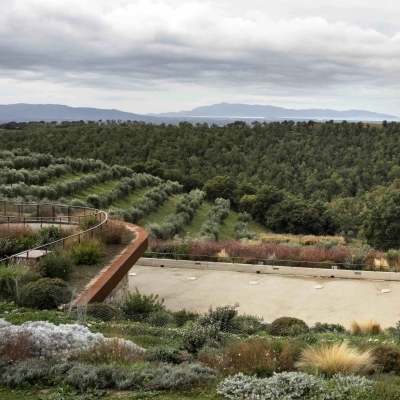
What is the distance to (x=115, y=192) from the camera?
3531cm

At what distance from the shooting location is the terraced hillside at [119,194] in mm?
29797

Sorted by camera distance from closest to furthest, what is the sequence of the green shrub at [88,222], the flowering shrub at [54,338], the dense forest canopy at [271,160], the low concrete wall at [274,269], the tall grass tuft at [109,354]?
the tall grass tuft at [109,354]
the flowering shrub at [54,338]
the green shrub at [88,222]
the low concrete wall at [274,269]
the dense forest canopy at [271,160]

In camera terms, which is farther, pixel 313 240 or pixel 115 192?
pixel 115 192

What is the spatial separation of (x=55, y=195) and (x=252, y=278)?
17.9 m

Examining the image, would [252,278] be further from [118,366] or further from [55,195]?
[55,195]

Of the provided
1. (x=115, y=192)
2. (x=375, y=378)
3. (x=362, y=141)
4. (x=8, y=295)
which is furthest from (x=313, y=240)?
(x=362, y=141)

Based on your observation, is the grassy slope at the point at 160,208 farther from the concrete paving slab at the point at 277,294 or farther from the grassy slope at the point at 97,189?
the concrete paving slab at the point at 277,294

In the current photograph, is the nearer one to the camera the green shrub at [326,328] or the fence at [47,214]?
the green shrub at [326,328]

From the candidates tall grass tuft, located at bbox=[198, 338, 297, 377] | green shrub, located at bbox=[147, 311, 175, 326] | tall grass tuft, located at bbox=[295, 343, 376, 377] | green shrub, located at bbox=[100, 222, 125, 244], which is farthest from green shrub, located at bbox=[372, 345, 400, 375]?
green shrub, located at bbox=[100, 222, 125, 244]

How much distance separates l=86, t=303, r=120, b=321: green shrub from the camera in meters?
9.31

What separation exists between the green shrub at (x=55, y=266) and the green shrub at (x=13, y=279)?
0.40 meters

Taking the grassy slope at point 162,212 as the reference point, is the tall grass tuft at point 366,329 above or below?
above

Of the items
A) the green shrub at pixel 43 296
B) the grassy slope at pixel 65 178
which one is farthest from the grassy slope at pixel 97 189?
the green shrub at pixel 43 296

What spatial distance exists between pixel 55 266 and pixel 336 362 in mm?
6400
